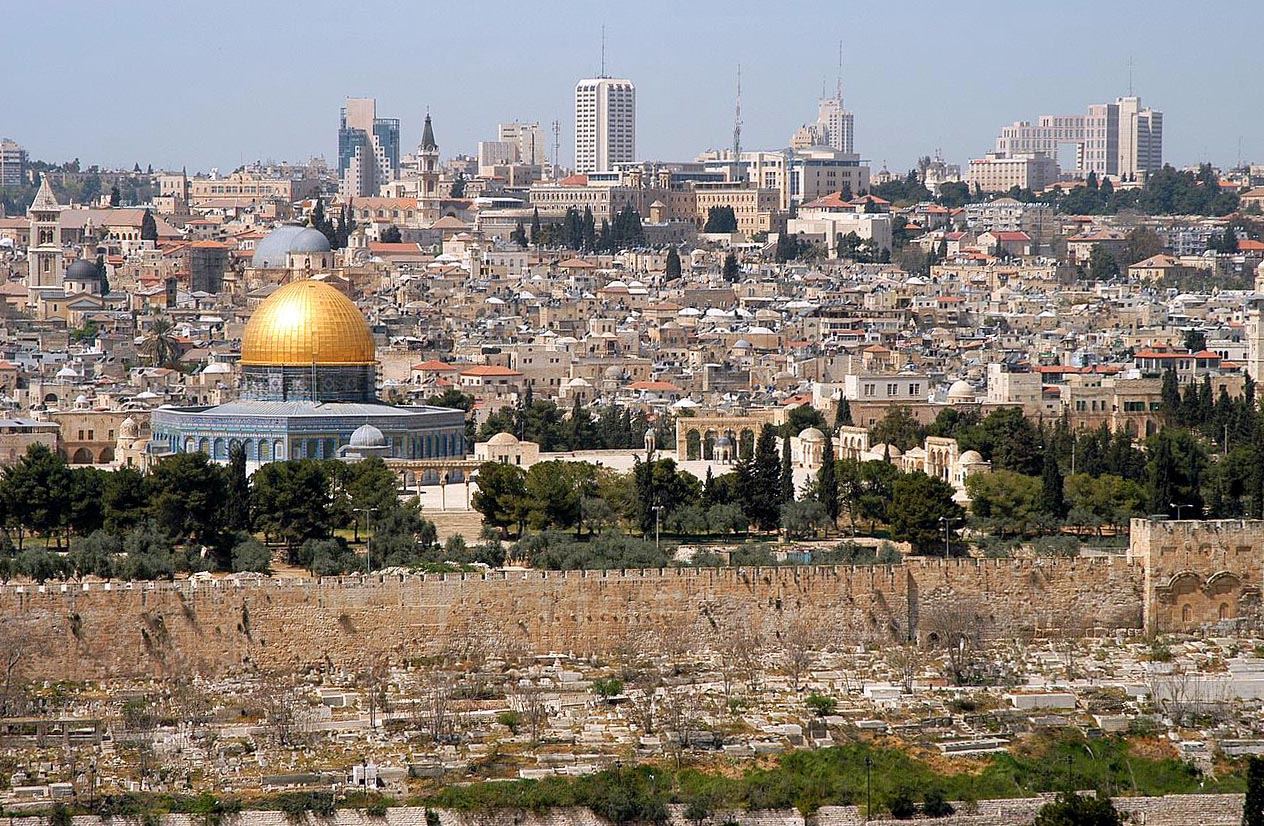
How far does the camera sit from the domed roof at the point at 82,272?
307 ft

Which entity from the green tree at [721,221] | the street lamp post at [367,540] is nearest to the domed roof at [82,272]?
the green tree at [721,221]

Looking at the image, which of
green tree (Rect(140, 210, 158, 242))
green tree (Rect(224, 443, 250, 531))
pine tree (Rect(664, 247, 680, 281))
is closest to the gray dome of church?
pine tree (Rect(664, 247, 680, 281))

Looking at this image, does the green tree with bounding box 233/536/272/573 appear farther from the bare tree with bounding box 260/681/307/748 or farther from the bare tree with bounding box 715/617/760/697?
the bare tree with bounding box 715/617/760/697

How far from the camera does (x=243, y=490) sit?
4016 centimetres

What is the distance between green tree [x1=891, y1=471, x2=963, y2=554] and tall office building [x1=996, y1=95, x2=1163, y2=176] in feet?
445

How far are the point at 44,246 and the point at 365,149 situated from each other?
6297 cm

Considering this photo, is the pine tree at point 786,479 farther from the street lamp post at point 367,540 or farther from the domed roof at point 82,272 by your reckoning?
the domed roof at point 82,272

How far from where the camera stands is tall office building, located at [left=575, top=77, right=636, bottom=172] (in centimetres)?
16838

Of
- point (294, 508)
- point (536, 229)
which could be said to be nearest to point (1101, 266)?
point (536, 229)

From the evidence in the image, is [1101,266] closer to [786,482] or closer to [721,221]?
[721,221]

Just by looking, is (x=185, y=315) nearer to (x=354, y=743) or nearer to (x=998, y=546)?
(x=998, y=546)

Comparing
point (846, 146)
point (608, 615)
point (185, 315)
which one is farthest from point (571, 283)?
point (846, 146)

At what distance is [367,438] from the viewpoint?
157 ft

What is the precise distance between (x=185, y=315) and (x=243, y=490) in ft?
147
